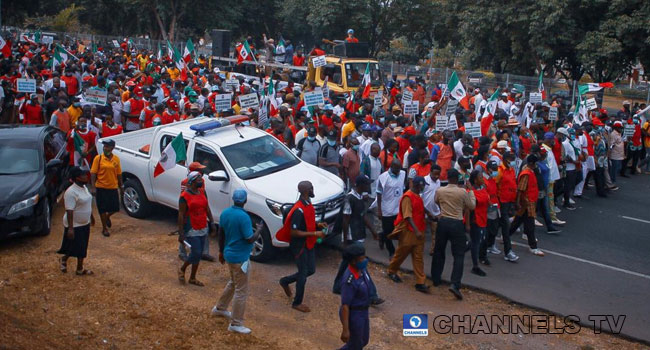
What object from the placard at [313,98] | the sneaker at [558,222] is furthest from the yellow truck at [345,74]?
the sneaker at [558,222]

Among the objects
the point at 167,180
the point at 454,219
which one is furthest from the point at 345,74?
the point at 454,219

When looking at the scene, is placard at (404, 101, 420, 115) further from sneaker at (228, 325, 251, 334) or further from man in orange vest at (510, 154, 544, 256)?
sneaker at (228, 325, 251, 334)

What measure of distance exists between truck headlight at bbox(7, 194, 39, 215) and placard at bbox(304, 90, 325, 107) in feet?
20.6

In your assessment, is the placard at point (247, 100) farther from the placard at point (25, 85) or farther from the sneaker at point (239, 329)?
the sneaker at point (239, 329)

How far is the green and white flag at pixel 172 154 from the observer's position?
9.45 m

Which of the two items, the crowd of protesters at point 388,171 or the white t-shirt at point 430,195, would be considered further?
the white t-shirt at point 430,195

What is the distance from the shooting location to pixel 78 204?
8359 mm

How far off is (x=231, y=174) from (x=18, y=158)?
11.3ft

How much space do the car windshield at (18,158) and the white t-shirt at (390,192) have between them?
5.26 meters

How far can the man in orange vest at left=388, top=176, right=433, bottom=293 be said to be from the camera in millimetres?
8273

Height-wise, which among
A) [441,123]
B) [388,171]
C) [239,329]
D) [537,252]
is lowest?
[239,329]

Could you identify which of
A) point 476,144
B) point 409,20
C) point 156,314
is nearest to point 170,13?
point 409,20

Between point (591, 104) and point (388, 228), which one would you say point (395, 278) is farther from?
point (591, 104)

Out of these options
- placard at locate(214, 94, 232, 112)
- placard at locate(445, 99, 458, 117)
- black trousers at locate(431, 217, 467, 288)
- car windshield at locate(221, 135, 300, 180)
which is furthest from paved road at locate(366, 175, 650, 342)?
placard at locate(214, 94, 232, 112)
